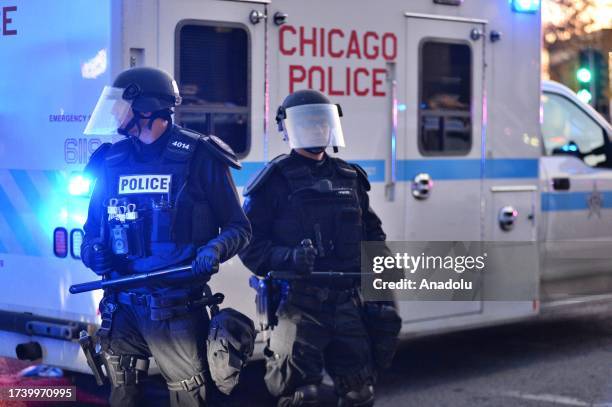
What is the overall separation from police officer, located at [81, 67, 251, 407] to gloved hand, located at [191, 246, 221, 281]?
4 centimetres

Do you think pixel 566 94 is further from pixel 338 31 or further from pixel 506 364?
pixel 338 31

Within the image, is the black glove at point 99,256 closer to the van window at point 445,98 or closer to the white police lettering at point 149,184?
the white police lettering at point 149,184

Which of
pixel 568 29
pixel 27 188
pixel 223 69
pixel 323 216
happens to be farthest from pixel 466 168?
pixel 568 29

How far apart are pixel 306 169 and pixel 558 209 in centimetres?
338

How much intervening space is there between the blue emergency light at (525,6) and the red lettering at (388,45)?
116 cm

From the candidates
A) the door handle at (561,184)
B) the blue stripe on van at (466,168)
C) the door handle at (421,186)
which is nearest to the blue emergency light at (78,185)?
the blue stripe on van at (466,168)

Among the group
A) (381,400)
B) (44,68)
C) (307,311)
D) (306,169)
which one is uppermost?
(44,68)

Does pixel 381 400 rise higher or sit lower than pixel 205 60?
lower

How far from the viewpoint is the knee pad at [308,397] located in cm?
528

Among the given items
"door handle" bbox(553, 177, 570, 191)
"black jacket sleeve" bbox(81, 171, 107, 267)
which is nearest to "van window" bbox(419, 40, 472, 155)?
"door handle" bbox(553, 177, 570, 191)

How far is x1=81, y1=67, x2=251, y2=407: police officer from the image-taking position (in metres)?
4.68

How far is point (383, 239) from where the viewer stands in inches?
222

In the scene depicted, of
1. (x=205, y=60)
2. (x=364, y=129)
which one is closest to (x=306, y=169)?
(x=205, y=60)

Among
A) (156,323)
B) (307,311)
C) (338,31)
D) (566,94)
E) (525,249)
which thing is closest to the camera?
(156,323)
